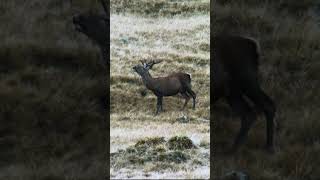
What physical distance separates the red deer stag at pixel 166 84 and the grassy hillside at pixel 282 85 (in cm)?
67

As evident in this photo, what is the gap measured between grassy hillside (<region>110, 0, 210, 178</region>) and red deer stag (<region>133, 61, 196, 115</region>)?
48 mm

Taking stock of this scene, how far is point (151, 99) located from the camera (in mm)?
6195

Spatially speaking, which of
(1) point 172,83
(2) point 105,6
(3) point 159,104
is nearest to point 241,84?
(1) point 172,83

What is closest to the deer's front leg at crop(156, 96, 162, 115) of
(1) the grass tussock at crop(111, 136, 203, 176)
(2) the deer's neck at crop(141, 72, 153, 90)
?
(2) the deer's neck at crop(141, 72, 153, 90)

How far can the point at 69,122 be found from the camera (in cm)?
667

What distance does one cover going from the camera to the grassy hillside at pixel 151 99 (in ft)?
19.8

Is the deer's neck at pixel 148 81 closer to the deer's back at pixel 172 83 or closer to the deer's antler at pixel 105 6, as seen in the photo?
the deer's back at pixel 172 83

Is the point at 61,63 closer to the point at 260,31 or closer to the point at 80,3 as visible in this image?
the point at 80,3

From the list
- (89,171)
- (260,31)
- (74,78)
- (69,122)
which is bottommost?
(89,171)

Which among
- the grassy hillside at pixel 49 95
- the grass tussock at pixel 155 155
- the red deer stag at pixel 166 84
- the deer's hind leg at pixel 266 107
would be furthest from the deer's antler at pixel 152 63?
the deer's hind leg at pixel 266 107

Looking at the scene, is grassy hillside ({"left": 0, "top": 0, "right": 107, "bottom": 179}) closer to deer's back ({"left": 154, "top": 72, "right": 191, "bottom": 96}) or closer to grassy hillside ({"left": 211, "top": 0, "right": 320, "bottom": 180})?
deer's back ({"left": 154, "top": 72, "right": 191, "bottom": 96})

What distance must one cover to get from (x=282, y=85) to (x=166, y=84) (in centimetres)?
136

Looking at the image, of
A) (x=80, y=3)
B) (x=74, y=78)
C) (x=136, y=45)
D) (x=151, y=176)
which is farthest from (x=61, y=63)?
(x=151, y=176)

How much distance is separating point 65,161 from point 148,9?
1.63 m
